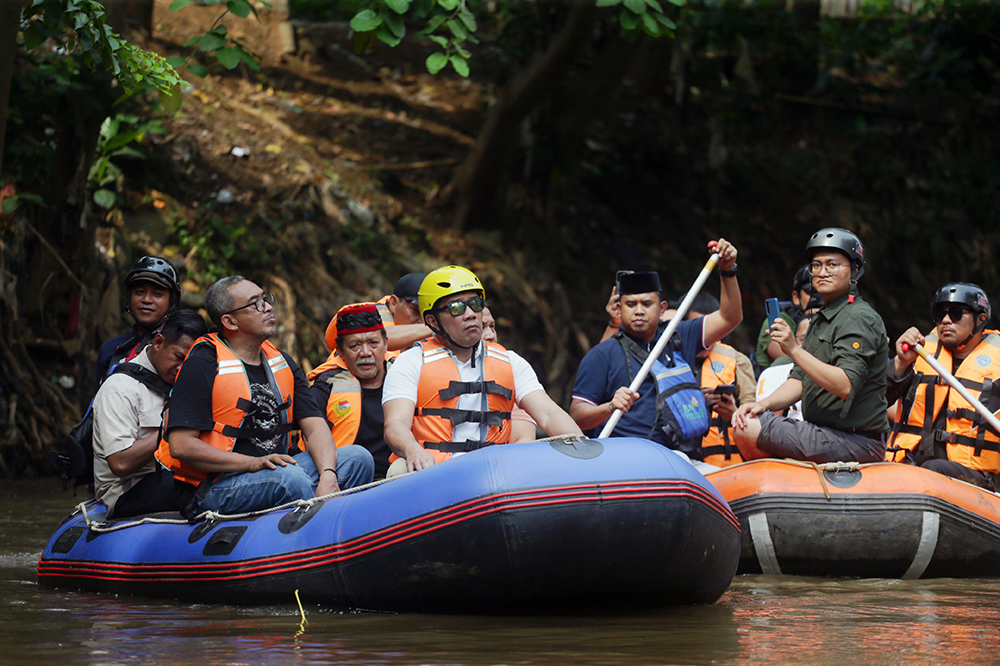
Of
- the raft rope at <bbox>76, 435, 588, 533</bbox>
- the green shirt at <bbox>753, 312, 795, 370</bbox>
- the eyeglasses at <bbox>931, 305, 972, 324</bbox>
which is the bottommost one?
the raft rope at <bbox>76, 435, 588, 533</bbox>

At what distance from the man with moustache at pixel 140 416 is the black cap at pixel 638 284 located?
2.08 metres

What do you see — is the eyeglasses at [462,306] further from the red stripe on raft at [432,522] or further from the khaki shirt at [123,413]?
the khaki shirt at [123,413]

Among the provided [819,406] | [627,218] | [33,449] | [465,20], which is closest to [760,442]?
[819,406]

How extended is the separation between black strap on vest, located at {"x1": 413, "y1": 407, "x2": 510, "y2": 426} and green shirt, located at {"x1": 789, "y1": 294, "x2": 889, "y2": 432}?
1.61 meters

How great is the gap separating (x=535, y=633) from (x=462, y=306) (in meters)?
1.47

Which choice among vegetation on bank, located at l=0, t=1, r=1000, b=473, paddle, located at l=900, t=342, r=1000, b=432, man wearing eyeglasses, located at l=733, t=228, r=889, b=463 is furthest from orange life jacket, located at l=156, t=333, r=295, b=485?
paddle, located at l=900, t=342, r=1000, b=432

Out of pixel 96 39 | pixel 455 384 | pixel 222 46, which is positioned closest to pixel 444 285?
pixel 455 384

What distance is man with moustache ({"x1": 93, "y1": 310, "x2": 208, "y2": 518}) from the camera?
5.42 meters

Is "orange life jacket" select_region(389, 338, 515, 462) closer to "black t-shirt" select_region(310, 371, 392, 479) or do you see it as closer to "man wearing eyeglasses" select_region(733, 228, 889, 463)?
"black t-shirt" select_region(310, 371, 392, 479)

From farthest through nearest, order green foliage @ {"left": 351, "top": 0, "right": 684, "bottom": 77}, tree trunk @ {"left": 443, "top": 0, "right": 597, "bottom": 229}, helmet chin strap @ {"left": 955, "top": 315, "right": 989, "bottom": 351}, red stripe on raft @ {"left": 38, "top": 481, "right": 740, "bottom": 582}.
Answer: tree trunk @ {"left": 443, "top": 0, "right": 597, "bottom": 229}, green foliage @ {"left": 351, "top": 0, "right": 684, "bottom": 77}, helmet chin strap @ {"left": 955, "top": 315, "right": 989, "bottom": 351}, red stripe on raft @ {"left": 38, "top": 481, "right": 740, "bottom": 582}

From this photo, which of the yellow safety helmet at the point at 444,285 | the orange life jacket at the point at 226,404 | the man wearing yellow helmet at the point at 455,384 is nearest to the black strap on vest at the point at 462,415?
the man wearing yellow helmet at the point at 455,384

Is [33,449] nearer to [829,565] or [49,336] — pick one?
[49,336]

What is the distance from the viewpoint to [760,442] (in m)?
6.14

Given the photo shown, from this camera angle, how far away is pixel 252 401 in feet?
16.9
